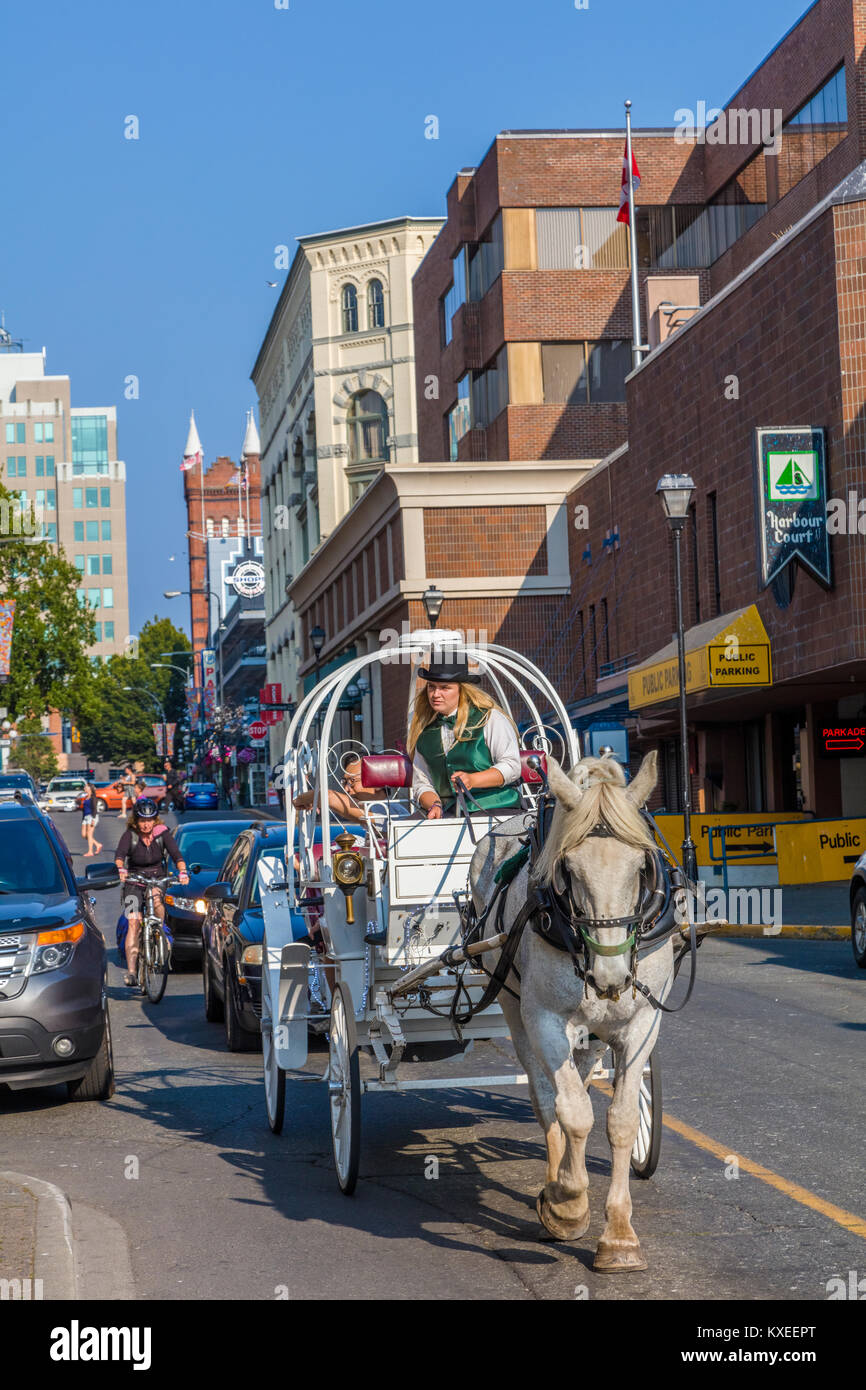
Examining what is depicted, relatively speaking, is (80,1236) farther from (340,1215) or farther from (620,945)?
(620,945)

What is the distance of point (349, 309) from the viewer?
77.4 metres

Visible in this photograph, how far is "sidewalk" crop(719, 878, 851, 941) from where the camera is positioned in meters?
21.1

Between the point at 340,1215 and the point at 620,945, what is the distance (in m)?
2.39

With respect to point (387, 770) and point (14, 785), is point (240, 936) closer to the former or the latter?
point (387, 770)

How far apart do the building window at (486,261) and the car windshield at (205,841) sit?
31463 millimetres

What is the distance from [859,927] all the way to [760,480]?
419 inches

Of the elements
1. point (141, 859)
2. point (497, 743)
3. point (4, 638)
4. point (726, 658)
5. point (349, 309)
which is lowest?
point (141, 859)

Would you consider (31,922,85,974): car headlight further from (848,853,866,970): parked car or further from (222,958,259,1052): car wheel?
(848,853,866,970): parked car

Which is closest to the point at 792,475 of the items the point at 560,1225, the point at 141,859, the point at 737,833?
the point at 737,833

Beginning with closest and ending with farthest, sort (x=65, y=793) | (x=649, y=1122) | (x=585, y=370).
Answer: (x=649, y=1122)
(x=585, y=370)
(x=65, y=793)

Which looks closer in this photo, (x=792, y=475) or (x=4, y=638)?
(x=792, y=475)

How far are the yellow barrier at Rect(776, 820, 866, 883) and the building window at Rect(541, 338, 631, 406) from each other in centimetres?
2531

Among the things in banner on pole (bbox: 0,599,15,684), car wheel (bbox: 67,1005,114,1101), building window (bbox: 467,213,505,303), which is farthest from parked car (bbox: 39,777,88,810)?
car wheel (bbox: 67,1005,114,1101)

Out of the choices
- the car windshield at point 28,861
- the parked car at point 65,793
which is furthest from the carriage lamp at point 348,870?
the parked car at point 65,793
